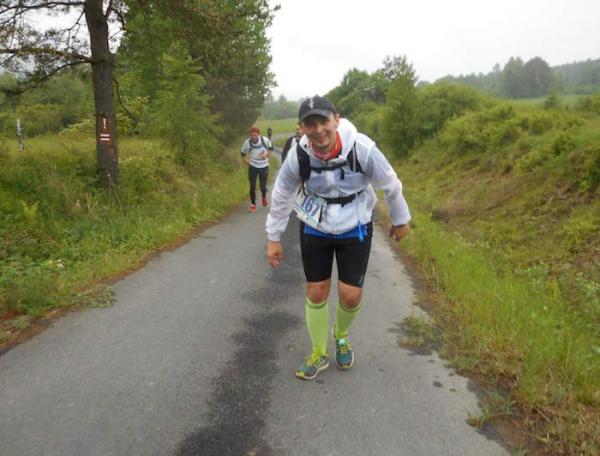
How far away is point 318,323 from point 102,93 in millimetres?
7032

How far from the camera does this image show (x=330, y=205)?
3174 millimetres

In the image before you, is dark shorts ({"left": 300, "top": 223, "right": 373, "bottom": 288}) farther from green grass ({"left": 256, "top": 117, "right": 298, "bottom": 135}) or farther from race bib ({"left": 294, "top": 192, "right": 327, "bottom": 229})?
green grass ({"left": 256, "top": 117, "right": 298, "bottom": 135})

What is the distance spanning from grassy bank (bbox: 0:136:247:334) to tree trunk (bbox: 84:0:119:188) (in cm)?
31

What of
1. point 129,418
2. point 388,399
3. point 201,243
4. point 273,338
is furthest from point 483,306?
point 201,243

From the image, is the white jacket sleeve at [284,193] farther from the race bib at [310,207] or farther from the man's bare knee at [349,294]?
the man's bare knee at [349,294]

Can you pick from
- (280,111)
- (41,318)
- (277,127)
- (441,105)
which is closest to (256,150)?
(41,318)

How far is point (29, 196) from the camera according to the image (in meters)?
6.92

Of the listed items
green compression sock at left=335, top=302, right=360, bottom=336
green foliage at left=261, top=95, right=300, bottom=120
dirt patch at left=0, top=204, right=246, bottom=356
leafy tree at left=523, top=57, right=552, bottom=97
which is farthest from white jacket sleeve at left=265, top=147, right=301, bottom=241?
green foliage at left=261, top=95, right=300, bottom=120

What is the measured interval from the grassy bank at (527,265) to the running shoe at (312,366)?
1.15 meters

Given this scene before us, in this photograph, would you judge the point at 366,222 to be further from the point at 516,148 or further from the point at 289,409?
the point at 516,148

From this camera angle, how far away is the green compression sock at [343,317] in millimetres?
3523

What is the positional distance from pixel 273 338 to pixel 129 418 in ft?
5.06

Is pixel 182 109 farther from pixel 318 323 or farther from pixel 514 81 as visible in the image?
pixel 514 81

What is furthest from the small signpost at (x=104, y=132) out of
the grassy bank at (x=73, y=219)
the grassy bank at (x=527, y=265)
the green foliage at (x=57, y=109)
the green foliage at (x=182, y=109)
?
the green foliage at (x=57, y=109)
